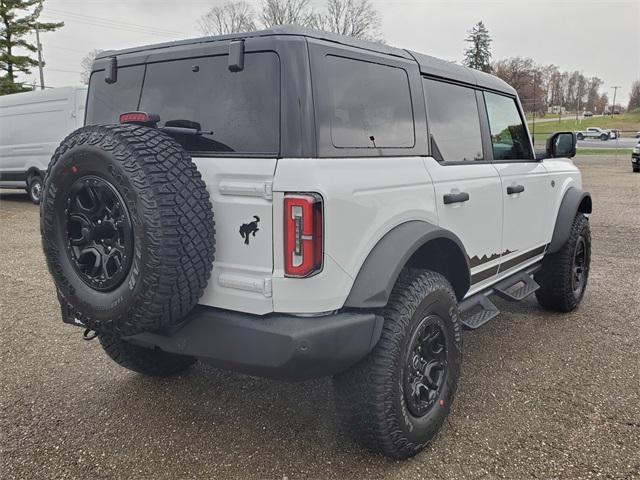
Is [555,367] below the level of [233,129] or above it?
below

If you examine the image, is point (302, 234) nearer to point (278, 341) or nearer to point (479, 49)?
point (278, 341)

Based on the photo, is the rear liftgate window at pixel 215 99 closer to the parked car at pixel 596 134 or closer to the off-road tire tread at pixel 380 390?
the off-road tire tread at pixel 380 390

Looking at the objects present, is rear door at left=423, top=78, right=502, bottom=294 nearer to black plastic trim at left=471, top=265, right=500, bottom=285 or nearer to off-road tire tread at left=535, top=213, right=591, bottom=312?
black plastic trim at left=471, top=265, right=500, bottom=285

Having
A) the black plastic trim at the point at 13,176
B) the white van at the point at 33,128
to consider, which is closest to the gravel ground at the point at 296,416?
the white van at the point at 33,128

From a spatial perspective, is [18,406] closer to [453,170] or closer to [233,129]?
[233,129]

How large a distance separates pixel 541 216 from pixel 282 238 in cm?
273

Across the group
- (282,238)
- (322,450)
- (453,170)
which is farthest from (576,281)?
(282,238)

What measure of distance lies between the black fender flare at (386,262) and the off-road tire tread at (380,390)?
185 mm

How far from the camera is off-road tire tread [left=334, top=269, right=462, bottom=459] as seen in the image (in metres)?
2.36

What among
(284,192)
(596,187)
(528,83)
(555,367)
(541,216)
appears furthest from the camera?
(528,83)

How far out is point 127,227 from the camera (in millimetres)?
2133

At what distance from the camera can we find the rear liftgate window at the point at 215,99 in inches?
Answer: 89.0

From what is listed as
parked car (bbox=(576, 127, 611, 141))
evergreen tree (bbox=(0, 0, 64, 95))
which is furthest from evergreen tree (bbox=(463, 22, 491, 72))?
evergreen tree (bbox=(0, 0, 64, 95))

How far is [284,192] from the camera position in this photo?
209cm
